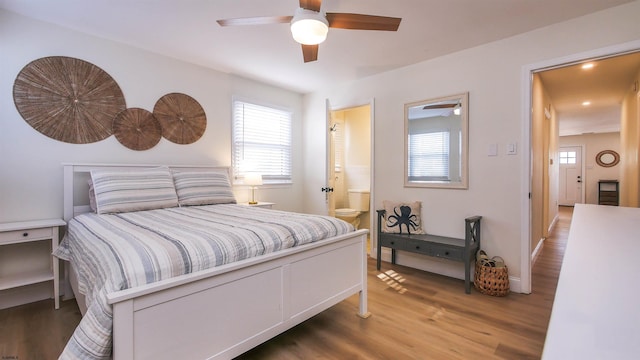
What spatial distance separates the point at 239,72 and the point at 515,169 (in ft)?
10.7

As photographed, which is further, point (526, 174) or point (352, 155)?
point (352, 155)

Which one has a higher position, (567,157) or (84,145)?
(567,157)

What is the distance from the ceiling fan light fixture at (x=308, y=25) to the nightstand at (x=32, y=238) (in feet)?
7.95

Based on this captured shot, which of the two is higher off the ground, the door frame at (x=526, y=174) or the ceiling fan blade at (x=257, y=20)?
the ceiling fan blade at (x=257, y=20)

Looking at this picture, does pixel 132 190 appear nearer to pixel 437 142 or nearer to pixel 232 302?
pixel 232 302

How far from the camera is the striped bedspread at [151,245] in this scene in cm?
114

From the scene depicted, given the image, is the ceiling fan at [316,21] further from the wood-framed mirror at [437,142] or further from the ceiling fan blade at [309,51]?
the wood-framed mirror at [437,142]

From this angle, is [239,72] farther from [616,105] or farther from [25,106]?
[616,105]

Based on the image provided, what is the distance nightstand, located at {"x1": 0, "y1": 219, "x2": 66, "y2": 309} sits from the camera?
7.29 feet

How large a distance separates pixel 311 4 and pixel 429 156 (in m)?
2.22

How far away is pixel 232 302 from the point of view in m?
1.50

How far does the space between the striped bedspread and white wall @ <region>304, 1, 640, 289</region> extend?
1571 mm

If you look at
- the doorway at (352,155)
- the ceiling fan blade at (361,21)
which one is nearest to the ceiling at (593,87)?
the ceiling fan blade at (361,21)

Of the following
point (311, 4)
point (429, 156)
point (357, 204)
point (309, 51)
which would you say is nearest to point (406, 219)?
point (429, 156)
